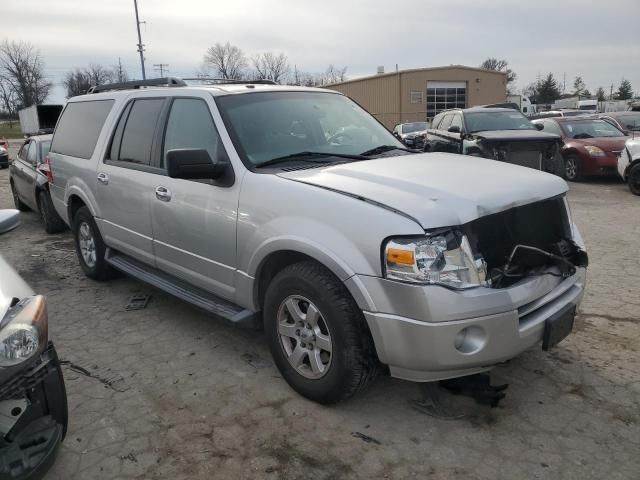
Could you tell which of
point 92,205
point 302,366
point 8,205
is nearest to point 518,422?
point 302,366

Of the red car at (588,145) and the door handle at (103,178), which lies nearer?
the door handle at (103,178)

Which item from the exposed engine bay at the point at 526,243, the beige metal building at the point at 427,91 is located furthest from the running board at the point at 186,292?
the beige metal building at the point at 427,91

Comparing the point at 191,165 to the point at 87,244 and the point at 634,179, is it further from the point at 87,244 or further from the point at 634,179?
the point at 634,179

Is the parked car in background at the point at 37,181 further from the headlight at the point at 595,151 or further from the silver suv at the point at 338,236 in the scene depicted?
the headlight at the point at 595,151

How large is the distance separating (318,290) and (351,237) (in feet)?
1.19

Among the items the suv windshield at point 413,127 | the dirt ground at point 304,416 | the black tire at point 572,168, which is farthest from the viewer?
the suv windshield at point 413,127

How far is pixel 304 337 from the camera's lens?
3.10 m

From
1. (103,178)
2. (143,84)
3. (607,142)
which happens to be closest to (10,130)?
(607,142)

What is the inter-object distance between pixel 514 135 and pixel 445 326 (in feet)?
28.4

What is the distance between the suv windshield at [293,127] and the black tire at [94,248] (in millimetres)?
2347

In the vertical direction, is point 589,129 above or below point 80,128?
below

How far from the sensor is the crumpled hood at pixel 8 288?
2.34m

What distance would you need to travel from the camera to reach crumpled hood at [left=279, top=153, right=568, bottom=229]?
2.68m

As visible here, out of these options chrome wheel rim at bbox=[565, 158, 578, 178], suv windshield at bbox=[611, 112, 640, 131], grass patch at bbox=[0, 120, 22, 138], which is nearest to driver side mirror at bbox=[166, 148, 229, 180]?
chrome wheel rim at bbox=[565, 158, 578, 178]
